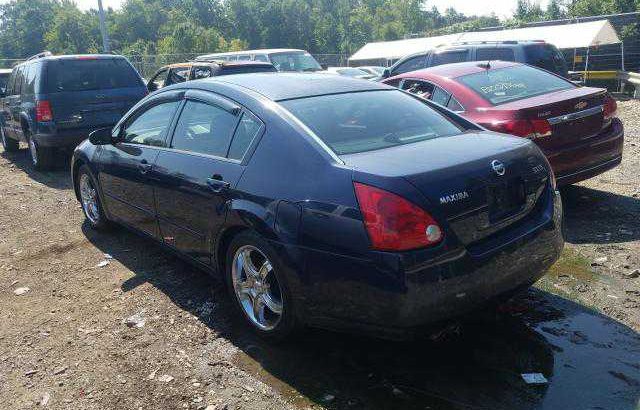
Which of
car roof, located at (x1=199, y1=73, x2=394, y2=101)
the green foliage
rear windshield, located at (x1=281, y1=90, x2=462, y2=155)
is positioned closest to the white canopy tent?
car roof, located at (x1=199, y1=73, x2=394, y2=101)

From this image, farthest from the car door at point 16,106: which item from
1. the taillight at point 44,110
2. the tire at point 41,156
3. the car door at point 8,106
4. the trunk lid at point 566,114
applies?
the trunk lid at point 566,114

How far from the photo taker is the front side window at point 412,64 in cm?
1109

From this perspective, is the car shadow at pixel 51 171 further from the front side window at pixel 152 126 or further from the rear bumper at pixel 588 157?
the rear bumper at pixel 588 157

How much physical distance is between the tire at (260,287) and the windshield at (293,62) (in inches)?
514

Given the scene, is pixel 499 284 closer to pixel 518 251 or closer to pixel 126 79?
pixel 518 251

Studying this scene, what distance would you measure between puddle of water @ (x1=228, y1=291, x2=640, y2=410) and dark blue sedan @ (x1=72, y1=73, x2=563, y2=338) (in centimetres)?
30

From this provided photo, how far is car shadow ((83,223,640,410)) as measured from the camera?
2.95 metres

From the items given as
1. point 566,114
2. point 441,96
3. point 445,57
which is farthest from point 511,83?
point 445,57

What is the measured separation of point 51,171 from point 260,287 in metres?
7.78

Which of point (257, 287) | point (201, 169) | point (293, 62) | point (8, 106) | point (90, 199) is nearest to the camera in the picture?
point (257, 287)

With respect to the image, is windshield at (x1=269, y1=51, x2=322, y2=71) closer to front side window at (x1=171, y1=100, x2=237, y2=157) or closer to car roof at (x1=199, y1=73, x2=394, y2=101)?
car roof at (x1=199, y1=73, x2=394, y2=101)

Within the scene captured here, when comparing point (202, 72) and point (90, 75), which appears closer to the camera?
point (90, 75)

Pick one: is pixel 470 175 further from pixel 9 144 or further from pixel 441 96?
pixel 9 144

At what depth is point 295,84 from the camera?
4.07 m
